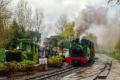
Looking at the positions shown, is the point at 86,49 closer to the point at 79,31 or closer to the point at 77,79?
the point at 79,31

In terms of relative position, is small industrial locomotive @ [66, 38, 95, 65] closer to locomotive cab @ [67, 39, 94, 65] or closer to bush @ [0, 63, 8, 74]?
locomotive cab @ [67, 39, 94, 65]

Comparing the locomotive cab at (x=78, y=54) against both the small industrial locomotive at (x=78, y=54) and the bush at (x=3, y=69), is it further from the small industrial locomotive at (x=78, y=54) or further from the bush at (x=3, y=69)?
the bush at (x=3, y=69)

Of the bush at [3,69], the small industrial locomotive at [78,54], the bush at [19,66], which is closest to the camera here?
the bush at [3,69]

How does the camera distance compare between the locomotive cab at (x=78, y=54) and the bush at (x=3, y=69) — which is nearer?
the bush at (x=3, y=69)

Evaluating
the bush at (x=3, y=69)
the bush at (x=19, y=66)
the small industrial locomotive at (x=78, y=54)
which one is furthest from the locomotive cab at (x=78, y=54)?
the bush at (x=3, y=69)

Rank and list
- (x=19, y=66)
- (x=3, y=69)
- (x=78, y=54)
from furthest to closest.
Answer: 1. (x=78, y=54)
2. (x=19, y=66)
3. (x=3, y=69)

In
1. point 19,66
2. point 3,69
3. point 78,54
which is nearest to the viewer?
point 3,69

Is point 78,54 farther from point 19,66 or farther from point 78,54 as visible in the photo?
point 19,66

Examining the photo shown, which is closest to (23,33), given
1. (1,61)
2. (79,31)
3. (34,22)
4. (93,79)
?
(34,22)

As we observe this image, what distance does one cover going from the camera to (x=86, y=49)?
22172mm

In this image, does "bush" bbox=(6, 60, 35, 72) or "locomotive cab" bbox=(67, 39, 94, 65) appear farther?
"locomotive cab" bbox=(67, 39, 94, 65)

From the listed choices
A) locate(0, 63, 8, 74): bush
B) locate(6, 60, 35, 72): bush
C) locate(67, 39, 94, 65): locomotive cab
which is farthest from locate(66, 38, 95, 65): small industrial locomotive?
locate(0, 63, 8, 74): bush

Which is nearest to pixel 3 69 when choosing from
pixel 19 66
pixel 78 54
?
pixel 19 66

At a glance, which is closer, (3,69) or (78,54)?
(3,69)
